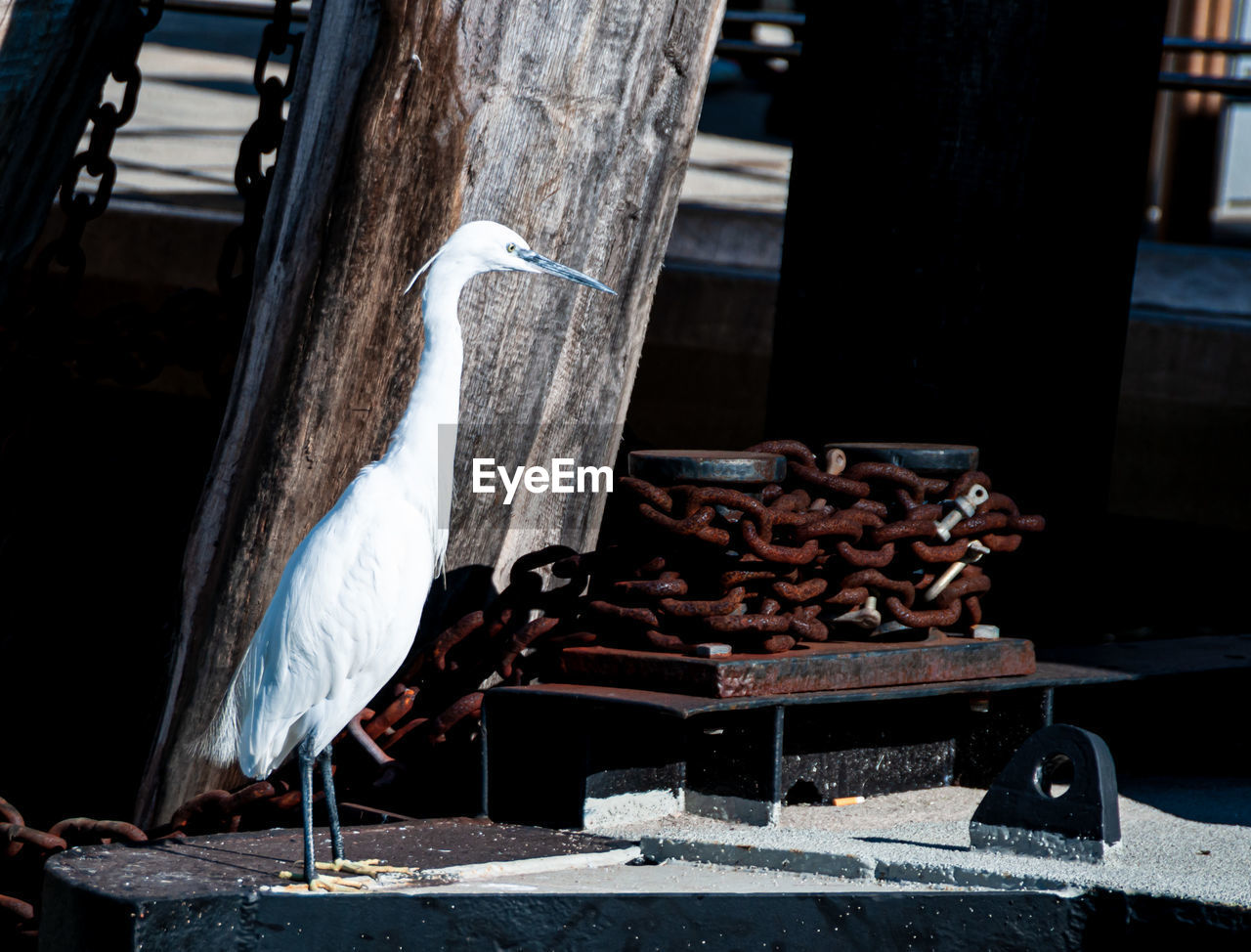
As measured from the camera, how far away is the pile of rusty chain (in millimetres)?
2100

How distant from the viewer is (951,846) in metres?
2.02

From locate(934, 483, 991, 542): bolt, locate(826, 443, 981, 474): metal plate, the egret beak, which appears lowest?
locate(934, 483, 991, 542): bolt

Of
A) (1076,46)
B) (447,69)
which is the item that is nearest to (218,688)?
(447,69)

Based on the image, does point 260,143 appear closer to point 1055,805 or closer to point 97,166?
point 97,166

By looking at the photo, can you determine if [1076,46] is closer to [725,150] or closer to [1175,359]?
[1175,359]

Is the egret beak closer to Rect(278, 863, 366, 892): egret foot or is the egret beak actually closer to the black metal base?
the black metal base

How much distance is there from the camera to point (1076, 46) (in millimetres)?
3018

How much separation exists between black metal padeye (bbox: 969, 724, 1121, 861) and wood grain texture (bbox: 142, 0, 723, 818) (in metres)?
0.90

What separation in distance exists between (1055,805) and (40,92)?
7.25ft

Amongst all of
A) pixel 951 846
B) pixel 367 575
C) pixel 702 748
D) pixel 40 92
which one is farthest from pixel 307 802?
pixel 40 92

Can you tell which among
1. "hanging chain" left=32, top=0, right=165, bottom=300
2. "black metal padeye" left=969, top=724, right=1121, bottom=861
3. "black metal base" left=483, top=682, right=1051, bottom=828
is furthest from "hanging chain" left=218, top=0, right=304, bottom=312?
"black metal padeye" left=969, top=724, right=1121, bottom=861

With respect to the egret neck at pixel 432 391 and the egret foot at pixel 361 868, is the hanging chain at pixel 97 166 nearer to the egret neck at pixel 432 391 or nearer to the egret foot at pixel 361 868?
the egret neck at pixel 432 391

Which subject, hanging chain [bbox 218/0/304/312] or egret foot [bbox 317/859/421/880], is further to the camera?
hanging chain [bbox 218/0/304/312]

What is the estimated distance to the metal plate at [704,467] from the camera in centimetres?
211
